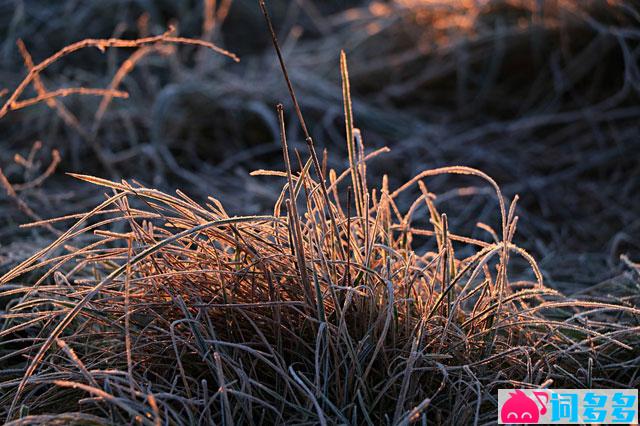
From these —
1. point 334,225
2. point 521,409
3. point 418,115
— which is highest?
point 418,115

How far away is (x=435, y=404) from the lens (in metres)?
1.05

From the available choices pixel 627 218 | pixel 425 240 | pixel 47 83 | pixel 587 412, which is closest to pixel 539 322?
pixel 587 412

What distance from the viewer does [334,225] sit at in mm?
1090

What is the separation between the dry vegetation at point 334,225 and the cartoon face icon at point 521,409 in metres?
0.03

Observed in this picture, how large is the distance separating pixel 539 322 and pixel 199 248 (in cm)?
50

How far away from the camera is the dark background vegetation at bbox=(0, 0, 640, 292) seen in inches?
96.7

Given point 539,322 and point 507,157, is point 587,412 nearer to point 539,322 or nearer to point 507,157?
point 539,322

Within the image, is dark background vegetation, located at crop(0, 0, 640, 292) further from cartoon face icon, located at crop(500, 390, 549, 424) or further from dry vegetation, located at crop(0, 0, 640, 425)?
cartoon face icon, located at crop(500, 390, 549, 424)

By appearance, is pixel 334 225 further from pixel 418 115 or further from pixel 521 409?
pixel 418 115

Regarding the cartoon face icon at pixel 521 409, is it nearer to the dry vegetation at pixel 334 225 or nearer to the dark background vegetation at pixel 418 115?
the dry vegetation at pixel 334 225

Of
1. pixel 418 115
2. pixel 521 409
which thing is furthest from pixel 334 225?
pixel 418 115

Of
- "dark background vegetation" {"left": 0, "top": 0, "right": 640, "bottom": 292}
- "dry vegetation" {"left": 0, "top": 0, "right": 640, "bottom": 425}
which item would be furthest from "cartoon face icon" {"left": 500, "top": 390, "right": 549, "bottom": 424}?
"dark background vegetation" {"left": 0, "top": 0, "right": 640, "bottom": 292}

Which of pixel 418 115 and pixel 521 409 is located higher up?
pixel 418 115

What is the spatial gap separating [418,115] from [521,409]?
7.39 ft
